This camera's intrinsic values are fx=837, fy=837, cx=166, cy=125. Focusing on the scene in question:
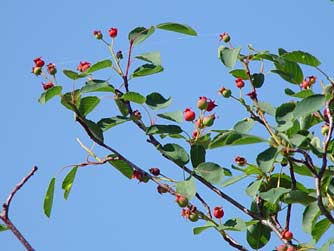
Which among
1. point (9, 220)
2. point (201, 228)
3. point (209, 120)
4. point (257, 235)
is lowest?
point (257, 235)

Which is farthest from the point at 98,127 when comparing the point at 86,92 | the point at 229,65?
the point at 229,65

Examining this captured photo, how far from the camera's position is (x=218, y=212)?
2.42 m

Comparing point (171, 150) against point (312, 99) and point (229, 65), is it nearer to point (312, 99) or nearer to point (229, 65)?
point (229, 65)

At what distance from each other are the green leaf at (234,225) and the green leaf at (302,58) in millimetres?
486

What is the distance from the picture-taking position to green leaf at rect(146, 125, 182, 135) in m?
2.45

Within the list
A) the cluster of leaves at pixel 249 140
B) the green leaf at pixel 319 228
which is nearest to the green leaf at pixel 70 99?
the cluster of leaves at pixel 249 140

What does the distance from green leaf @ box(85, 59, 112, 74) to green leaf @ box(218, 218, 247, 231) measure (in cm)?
57

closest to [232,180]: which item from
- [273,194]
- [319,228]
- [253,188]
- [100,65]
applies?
[253,188]

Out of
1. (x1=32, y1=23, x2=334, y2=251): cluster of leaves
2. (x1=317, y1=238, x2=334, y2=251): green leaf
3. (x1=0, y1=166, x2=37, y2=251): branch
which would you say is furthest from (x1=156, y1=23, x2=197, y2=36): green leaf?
(x1=0, y1=166, x2=37, y2=251): branch

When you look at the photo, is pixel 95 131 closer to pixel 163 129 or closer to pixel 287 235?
pixel 163 129

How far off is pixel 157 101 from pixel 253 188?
0.39m

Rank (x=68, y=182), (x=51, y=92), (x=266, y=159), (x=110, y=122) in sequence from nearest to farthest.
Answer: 1. (x=266, y=159)
2. (x=51, y=92)
3. (x=110, y=122)
4. (x=68, y=182)

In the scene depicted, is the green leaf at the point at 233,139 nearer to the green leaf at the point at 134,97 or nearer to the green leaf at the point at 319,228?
the green leaf at the point at 134,97

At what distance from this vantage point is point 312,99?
7.20ft
